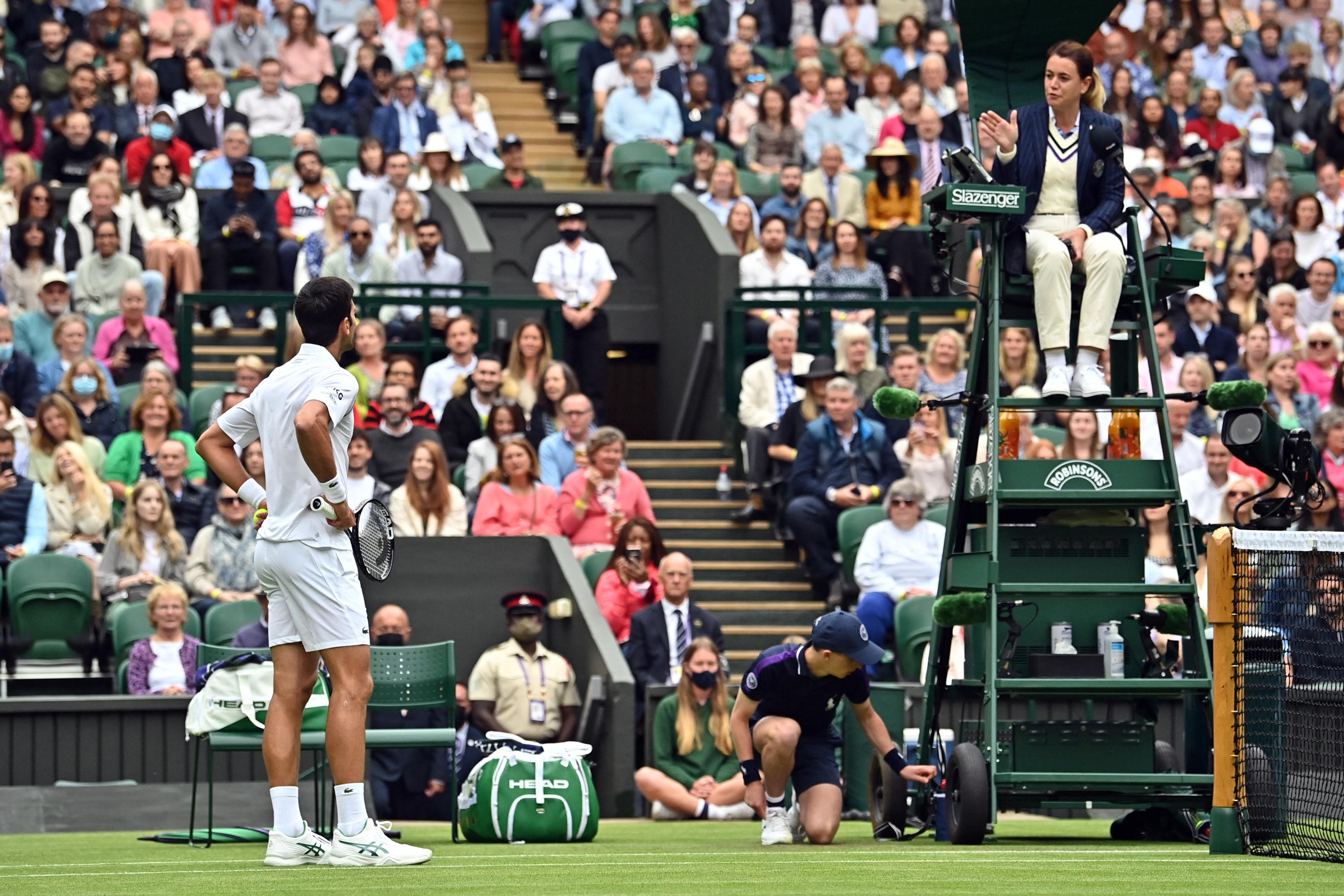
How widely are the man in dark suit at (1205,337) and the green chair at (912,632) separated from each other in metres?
4.92

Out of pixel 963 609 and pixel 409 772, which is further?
pixel 409 772

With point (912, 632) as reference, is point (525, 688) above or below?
below

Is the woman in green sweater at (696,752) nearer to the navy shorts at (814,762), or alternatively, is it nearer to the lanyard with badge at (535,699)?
→ the lanyard with badge at (535,699)

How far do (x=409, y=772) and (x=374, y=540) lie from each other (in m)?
5.47

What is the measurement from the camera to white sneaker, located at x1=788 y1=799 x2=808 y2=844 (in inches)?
389

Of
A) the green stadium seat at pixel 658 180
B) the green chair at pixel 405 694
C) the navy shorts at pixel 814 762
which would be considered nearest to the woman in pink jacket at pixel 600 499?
the green chair at pixel 405 694

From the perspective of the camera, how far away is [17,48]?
21.5 metres

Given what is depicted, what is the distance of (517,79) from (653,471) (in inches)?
327

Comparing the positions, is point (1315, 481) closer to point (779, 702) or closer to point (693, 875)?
point (779, 702)

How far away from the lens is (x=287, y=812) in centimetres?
798

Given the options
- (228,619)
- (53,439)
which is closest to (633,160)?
(53,439)

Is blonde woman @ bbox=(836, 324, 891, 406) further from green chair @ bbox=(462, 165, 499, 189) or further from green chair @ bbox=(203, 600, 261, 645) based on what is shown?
green chair @ bbox=(203, 600, 261, 645)

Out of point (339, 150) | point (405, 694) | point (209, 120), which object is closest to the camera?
point (405, 694)

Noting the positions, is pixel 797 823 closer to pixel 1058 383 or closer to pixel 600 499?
pixel 1058 383
